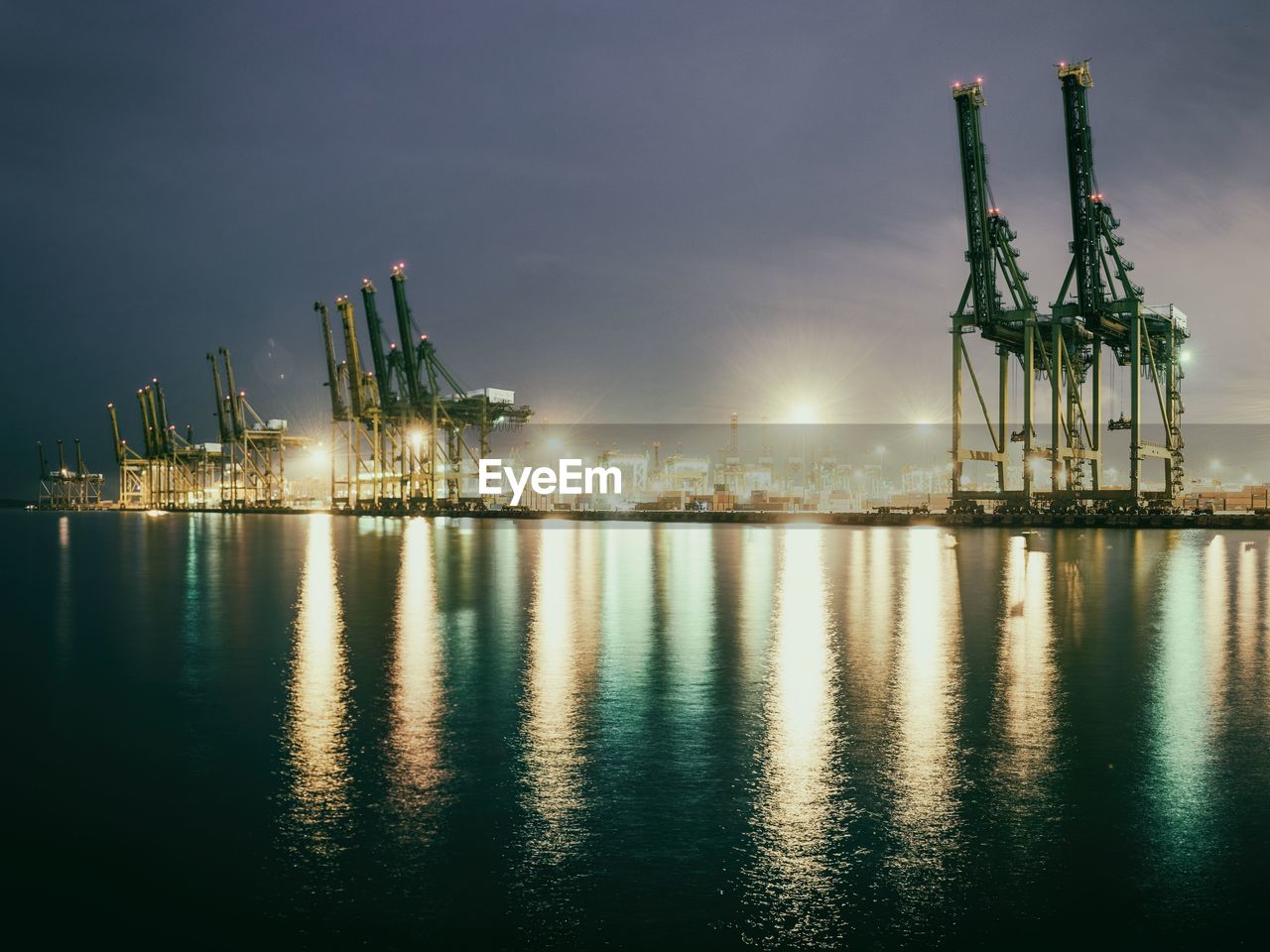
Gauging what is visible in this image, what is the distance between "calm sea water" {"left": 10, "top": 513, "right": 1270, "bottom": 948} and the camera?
502 centimetres

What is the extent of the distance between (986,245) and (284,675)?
5652 centimetres

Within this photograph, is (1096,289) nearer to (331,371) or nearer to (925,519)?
(925,519)

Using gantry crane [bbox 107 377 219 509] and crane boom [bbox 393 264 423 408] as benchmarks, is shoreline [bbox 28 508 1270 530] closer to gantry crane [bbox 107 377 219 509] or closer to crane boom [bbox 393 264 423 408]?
crane boom [bbox 393 264 423 408]

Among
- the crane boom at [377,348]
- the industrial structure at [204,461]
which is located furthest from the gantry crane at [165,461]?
the crane boom at [377,348]

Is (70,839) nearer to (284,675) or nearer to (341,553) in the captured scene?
(284,675)

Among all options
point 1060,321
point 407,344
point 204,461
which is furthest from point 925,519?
point 204,461

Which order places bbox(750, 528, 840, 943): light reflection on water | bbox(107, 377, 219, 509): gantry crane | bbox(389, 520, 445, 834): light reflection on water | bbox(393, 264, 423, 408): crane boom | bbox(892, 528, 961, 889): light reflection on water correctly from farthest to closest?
bbox(107, 377, 219, 509): gantry crane < bbox(393, 264, 423, 408): crane boom < bbox(389, 520, 445, 834): light reflection on water < bbox(892, 528, 961, 889): light reflection on water < bbox(750, 528, 840, 943): light reflection on water

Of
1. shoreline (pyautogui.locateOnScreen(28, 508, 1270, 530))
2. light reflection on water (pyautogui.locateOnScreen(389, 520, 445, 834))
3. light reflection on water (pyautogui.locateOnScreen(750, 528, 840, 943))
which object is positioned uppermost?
light reflection on water (pyautogui.locateOnScreen(389, 520, 445, 834))

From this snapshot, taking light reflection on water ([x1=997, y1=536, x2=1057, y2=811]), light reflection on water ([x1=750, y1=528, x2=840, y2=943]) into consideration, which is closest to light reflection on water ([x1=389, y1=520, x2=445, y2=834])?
light reflection on water ([x1=750, y1=528, x2=840, y2=943])

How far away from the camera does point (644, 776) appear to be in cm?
717

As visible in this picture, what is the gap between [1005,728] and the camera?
8578 mm

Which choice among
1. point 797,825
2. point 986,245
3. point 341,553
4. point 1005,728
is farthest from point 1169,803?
point 986,245

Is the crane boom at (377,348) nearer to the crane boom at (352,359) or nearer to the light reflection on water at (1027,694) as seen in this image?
the crane boom at (352,359)

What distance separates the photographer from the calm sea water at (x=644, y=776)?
502cm
